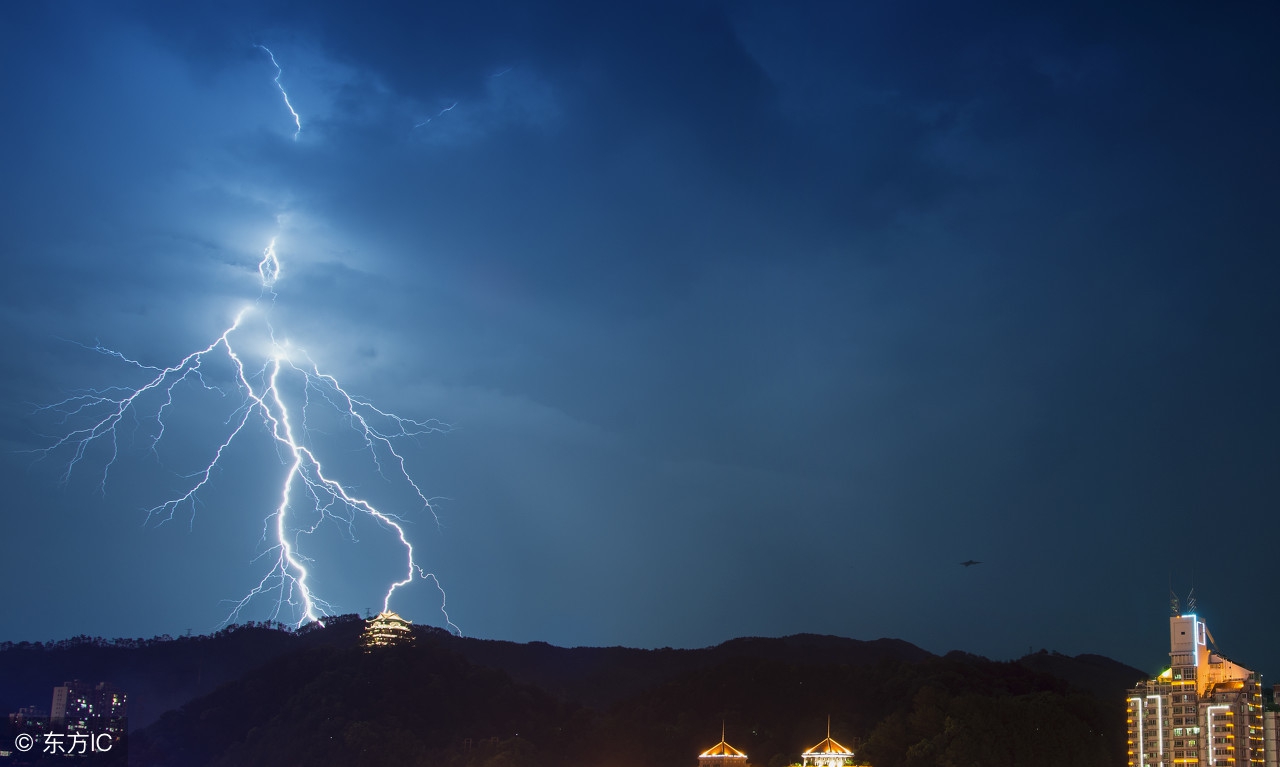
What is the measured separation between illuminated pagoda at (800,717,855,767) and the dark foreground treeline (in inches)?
37.2

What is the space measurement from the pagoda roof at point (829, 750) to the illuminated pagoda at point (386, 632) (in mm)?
36288

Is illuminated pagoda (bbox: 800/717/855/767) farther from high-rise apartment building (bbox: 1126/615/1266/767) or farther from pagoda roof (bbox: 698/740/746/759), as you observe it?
high-rise apartment building (bbox: 1126/615/1266/767)

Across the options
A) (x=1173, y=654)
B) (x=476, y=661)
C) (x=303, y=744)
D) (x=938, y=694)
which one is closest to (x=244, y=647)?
(x=476, y=661)

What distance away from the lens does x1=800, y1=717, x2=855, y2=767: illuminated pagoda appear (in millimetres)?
51688

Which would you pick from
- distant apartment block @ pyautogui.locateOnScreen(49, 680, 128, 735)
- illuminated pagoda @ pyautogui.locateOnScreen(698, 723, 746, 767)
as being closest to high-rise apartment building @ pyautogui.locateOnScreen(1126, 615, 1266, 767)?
illuminated pagoda @ pyautogui.locateOnScreen(698, 723, 746, 767)

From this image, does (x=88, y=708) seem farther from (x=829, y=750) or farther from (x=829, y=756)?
(x=829, y=756)

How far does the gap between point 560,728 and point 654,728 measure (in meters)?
→ 7.04

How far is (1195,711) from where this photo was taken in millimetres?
37125

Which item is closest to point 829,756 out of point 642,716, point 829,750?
point 829,750

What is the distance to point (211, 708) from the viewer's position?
249ft

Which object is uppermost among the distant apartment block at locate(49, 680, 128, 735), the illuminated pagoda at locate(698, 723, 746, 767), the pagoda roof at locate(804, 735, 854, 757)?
the distant apartment block at locate(49, 680, 128, 735)

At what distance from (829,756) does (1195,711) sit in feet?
59.5

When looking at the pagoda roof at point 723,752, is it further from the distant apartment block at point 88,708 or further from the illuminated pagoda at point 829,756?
the distant apartment block at point 88,708

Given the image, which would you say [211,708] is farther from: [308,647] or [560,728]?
[560,728]
